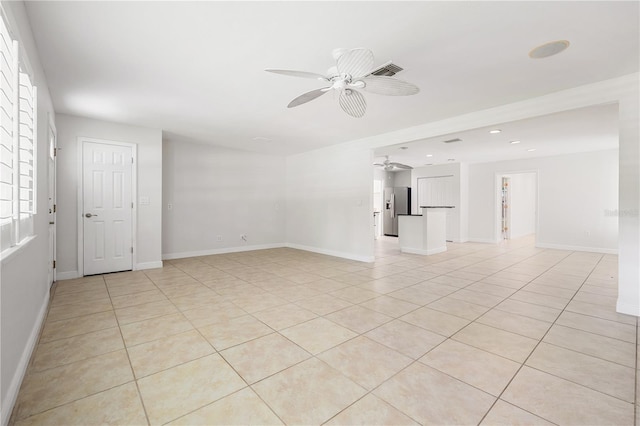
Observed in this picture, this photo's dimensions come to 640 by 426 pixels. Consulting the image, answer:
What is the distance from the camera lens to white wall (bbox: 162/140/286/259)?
6195 mm

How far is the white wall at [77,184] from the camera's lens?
14.6 feet

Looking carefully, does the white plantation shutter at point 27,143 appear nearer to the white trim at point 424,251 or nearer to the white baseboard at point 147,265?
the white baseboard at point 147,265

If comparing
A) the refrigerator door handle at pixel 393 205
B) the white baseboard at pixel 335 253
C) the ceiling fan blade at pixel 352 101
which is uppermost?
the ceiling fan blade at pixel 352 101

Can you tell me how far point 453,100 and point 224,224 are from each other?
5454 millimetres

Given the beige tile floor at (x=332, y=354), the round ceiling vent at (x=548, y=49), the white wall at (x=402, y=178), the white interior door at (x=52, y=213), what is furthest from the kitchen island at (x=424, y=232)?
the white interior door at (x=52, y=213)

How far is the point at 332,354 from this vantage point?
2.21 metres

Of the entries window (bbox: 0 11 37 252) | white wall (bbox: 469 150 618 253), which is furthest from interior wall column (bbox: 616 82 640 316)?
window (bbox: 0 11 37 252)

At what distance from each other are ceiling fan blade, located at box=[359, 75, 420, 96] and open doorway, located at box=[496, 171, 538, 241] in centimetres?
745

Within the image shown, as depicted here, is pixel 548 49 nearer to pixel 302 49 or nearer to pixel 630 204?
pixel 630 204

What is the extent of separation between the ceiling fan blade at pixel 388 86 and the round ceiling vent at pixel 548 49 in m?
1.19

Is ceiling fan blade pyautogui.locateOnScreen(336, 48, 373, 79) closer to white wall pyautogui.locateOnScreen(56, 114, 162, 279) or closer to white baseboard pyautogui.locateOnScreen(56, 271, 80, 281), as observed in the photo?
white wall pyautogui.locateOnScreen(56, 114, 162, 279)

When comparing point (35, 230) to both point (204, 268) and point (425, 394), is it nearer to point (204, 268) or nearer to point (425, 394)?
point (204, 268)

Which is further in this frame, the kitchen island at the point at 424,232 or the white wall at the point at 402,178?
the white wall at the point at 402,178

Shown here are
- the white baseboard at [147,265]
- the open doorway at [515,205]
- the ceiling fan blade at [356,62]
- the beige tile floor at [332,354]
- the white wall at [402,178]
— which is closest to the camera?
the beige tile floor at [332,354]
